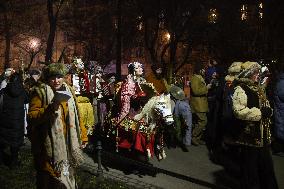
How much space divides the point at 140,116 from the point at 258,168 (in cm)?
310

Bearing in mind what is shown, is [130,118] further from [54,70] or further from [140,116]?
[54,70]

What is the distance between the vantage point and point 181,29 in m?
29.7

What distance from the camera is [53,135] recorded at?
5438 millimetres

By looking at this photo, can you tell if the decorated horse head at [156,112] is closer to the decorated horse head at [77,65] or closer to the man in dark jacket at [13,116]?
the man in dark jacket at [13,116]

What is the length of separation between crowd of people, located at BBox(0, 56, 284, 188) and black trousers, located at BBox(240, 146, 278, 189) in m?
0.01

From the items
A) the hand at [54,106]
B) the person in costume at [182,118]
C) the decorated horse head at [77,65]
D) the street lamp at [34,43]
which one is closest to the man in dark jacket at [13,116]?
the decorated horse head at [77,65]

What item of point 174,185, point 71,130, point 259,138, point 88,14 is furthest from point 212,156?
point 88,14

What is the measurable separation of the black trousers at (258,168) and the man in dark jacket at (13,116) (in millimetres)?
5313

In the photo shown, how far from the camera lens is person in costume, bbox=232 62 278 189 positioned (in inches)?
264

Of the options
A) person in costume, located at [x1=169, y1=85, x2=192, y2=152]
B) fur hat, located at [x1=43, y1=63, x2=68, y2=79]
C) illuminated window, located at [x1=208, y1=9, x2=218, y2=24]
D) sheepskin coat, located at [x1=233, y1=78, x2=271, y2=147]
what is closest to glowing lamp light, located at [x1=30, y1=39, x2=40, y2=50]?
illuminated window, located at [x1=208, y1=9, x2=218, y2=24]

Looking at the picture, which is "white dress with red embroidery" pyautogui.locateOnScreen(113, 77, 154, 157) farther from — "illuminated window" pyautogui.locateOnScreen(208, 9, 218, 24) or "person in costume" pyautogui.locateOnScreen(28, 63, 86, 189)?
"illuminated window" pyautogui.locateOnScreen(208, 9, 218, 24)

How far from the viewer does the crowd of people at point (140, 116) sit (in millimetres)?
5527

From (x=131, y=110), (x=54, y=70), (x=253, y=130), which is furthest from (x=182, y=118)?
(x=54, y=70)

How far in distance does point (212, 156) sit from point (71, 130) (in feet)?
20.3
